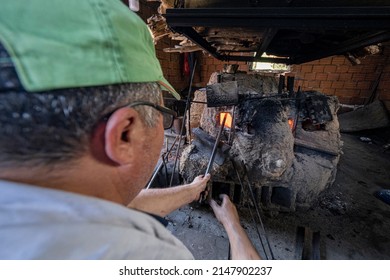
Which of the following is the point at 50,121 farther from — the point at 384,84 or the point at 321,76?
the point at 384,84

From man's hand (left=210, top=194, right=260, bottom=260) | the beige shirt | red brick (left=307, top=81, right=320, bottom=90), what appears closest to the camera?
the beige shirt

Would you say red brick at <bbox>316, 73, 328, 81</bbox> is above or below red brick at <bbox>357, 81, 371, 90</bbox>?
above

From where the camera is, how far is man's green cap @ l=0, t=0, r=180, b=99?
1.42 ft

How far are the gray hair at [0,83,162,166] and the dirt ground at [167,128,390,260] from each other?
1778 mm

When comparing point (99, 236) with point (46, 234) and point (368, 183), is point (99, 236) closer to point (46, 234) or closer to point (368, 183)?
point (46, 234)

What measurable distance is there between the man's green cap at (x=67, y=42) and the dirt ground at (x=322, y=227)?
1.85m

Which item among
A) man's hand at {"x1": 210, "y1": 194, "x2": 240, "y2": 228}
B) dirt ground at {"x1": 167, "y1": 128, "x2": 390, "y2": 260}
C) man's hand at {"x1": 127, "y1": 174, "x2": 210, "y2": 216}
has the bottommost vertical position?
dirt ground at {"x1": 167, "y1": 128, "x2": 390, "y2": 260}

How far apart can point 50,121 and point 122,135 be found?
18 centimetres

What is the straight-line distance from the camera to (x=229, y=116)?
280 cm

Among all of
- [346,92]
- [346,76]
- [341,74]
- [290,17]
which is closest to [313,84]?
[341,74]

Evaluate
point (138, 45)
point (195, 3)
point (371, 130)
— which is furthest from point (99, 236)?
point (371, 130)

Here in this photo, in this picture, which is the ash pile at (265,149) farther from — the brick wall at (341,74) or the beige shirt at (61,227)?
the brick wall at (341,74)

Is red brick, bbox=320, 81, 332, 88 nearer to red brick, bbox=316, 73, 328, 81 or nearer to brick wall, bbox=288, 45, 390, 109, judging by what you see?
brick wall, bbox=288, 45, 390, 109

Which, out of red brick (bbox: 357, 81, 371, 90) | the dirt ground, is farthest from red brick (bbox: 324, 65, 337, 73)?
the dirt ground
